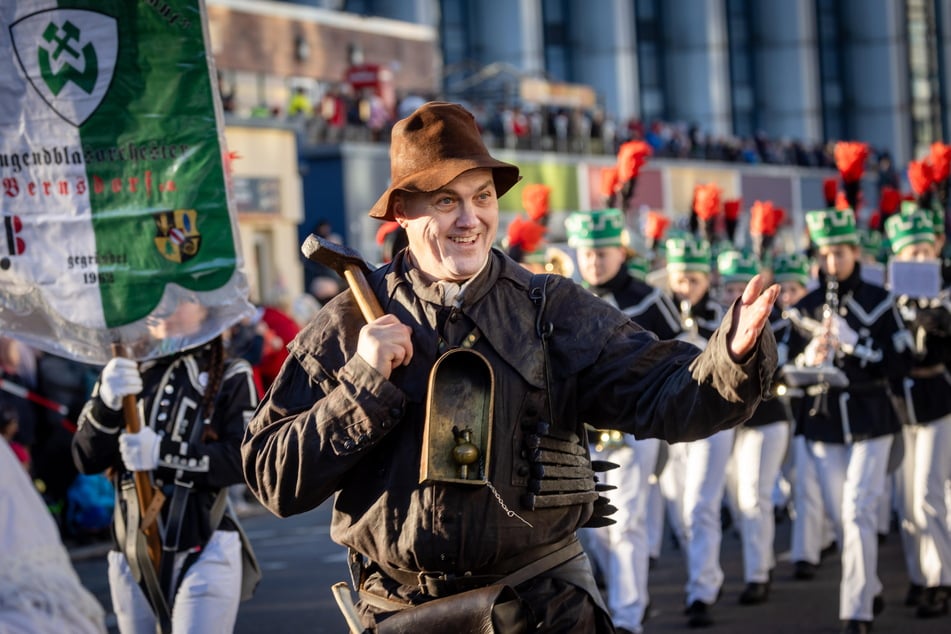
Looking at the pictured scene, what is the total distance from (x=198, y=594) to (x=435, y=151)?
95.5 inches

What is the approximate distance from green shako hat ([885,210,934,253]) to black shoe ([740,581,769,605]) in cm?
238

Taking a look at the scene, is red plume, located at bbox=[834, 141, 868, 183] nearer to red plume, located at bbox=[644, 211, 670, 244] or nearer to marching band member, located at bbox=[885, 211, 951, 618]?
marching band member, located at bbox=[885, 211, 951, 618]

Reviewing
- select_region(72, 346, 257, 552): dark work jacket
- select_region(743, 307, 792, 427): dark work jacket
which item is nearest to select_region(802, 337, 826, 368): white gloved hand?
select_region(743, 307, 792, 427): dark work jacket

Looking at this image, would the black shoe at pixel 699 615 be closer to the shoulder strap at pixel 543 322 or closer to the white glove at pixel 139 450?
the white glove at pixel 139 450

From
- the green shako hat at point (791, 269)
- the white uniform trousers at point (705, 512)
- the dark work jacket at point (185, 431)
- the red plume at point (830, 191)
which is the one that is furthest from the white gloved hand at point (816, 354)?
the red plume at point (830, 191)

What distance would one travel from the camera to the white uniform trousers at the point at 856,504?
31.1ft

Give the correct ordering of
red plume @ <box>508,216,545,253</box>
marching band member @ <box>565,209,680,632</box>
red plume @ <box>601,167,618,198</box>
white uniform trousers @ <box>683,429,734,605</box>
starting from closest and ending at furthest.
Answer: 1. marching band member @ <box>565,209,680,632</box>
2. white uniform trousers @ <box>683,429,734,605</box>
3. red plume @ <box>601,167,618,198</box>
4. red plume @ <box>508,216,545,253</box>

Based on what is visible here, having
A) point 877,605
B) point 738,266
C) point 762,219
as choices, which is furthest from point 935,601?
point 762,219


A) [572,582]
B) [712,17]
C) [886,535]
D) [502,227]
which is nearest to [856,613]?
[886,535]

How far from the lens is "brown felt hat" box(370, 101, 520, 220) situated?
4.67m

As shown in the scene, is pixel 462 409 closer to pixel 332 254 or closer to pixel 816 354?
pixel 332 254

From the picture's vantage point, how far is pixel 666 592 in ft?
37.8

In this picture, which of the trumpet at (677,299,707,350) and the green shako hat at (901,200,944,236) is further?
the green shako hat at (901,200,944,236)

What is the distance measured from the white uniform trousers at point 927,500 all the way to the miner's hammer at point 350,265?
21.1ft
